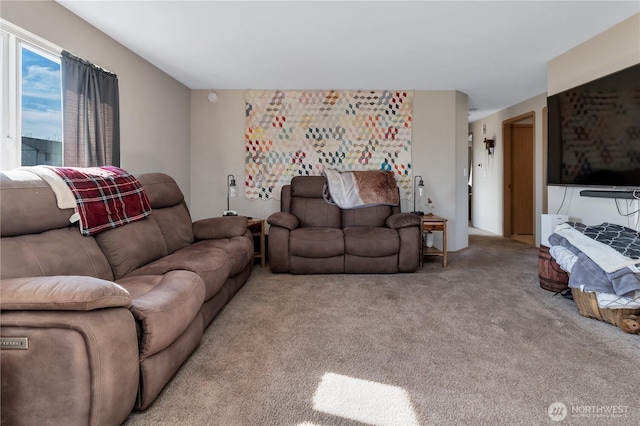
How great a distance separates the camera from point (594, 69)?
3158 millimetres

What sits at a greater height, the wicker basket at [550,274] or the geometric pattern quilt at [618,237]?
the geometric pattern quilt at [618,237]

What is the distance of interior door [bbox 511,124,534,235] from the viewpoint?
620 cm

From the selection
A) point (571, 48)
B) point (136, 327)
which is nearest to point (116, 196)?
point (136, 327)

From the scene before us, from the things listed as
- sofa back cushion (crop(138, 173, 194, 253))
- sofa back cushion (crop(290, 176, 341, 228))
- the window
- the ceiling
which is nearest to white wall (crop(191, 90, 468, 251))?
the ceiling

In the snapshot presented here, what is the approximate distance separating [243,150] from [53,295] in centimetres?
384

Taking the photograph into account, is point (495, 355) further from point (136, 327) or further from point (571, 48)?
point (571, 48)

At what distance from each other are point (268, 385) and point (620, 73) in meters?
3.46

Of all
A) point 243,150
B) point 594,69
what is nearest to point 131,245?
point 243,150

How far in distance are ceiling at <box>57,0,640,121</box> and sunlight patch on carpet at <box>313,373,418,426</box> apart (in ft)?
8.30

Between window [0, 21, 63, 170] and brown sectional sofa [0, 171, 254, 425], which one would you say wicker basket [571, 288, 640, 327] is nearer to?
brown sectional sofa [0, 171, 254, 425]

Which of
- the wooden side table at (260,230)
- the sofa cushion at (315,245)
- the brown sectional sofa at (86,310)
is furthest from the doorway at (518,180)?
the brown sectional sofa at (86,310)

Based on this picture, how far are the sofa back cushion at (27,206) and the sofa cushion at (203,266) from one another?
522 millimetres

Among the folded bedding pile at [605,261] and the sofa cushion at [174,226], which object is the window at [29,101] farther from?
the folded bedding pile at [605,261]

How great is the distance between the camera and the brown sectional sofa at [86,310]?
1.15 metres
